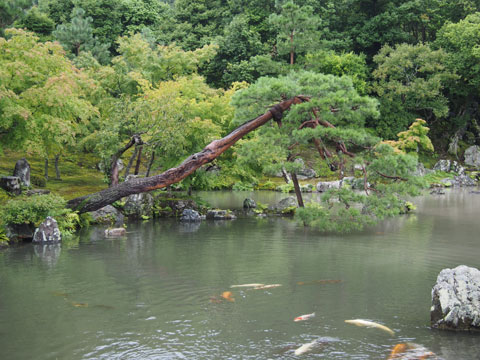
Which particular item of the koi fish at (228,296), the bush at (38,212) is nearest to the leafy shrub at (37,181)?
the bush at (38,212)

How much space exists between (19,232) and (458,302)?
41.5 ft

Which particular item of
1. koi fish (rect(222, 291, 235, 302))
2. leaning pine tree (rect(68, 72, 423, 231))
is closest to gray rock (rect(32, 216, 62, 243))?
leaning pine tree (rect(68, 72, 423, 231))

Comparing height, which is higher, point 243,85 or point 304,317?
point 243,85

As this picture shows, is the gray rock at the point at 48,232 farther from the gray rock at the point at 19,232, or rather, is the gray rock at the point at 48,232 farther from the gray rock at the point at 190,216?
the gray rock at the point at 190,216

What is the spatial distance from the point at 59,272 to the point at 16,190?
7434mm

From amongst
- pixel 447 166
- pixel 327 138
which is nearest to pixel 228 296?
pixel 327 138

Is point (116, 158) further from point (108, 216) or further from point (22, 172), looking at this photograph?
point (22, 172)

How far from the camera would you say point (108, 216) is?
19484mm

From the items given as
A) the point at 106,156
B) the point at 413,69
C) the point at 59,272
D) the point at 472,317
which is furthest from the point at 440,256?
the point at 413,69

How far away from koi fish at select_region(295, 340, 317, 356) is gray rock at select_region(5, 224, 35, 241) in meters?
11.1

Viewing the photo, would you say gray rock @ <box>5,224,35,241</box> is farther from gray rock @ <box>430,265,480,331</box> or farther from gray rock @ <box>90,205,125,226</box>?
gray rock @ <box>430,265,480,331</box>

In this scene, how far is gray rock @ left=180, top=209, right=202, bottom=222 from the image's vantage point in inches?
789

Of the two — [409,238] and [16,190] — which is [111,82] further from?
[409,238]

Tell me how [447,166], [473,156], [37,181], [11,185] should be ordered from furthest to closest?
[473,156] < [447,166] < [37,181] < [11,185]
